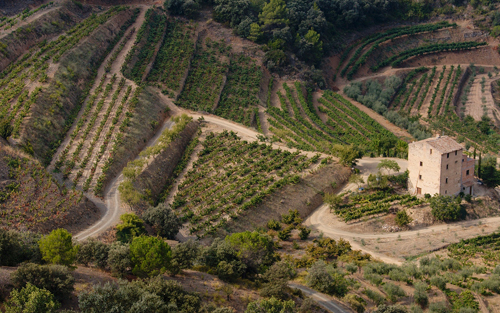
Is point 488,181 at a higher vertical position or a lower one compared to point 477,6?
lower

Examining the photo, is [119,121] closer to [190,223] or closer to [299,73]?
[190,223]

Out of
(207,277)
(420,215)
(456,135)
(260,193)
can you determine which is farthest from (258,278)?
(456,135)

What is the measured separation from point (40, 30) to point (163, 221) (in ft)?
172

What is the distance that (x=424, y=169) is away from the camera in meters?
70.5

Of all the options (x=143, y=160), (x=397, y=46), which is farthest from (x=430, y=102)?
(x=143, y=160)

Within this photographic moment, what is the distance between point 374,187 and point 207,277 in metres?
33.3

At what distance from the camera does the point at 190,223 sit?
64.9 metres

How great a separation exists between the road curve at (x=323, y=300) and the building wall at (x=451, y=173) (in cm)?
2845

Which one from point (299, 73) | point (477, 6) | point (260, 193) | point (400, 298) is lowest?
point (400, 298)

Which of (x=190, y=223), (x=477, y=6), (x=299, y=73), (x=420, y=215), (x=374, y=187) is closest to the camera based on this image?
(x=190, y=223)

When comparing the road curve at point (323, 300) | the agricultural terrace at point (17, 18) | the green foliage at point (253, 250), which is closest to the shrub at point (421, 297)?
the road curve at point (323, 300)

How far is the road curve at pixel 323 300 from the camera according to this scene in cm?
4841

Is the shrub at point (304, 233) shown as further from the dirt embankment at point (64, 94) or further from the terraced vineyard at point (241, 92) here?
the dirt embankment at point (64, 94)

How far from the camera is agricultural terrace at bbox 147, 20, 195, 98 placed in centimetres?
9419
